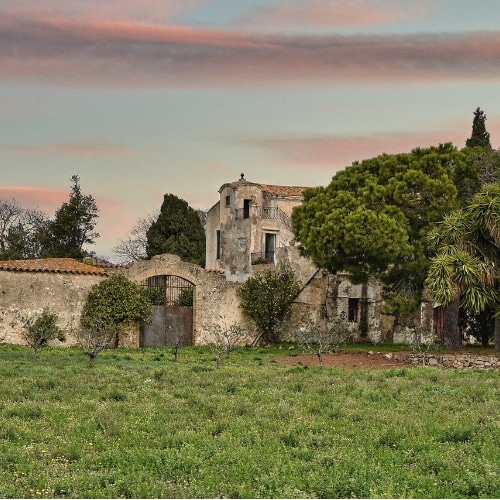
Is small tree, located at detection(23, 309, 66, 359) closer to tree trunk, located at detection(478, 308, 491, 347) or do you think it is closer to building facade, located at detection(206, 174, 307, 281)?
tree trunk, located at detection(478, 308, 491, 347)

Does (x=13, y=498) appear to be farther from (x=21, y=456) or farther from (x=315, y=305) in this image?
(x=315, y=305)

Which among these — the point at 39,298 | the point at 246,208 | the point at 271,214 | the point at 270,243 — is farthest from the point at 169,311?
the point at 246,208

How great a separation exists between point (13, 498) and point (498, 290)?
2649 cm

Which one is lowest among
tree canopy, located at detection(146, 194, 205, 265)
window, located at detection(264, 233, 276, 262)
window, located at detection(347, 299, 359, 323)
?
window, located at detection(347, 299, 359, 323)

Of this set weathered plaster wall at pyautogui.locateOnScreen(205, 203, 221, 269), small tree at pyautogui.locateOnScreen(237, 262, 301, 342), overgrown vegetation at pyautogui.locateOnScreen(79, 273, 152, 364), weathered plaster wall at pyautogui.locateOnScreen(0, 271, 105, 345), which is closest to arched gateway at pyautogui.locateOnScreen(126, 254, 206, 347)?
overgrown vegetation at pyautogui.locateOnScreen(79, 273, 152, 364)

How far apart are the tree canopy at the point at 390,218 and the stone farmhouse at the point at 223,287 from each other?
650cm

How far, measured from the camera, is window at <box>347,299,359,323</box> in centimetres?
4641

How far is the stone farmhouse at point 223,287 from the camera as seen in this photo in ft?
123

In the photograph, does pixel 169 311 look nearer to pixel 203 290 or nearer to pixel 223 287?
pixel 203 290

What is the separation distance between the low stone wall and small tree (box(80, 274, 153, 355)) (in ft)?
42.3

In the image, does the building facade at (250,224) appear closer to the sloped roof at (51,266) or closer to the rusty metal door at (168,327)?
the rusty metal door at (168,327)

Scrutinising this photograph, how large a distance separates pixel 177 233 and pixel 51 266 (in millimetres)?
32237

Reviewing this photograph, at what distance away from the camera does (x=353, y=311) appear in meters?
46.6

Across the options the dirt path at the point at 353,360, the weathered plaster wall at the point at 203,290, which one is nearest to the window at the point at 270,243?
the weathered plaster wall at the point at 203,290
